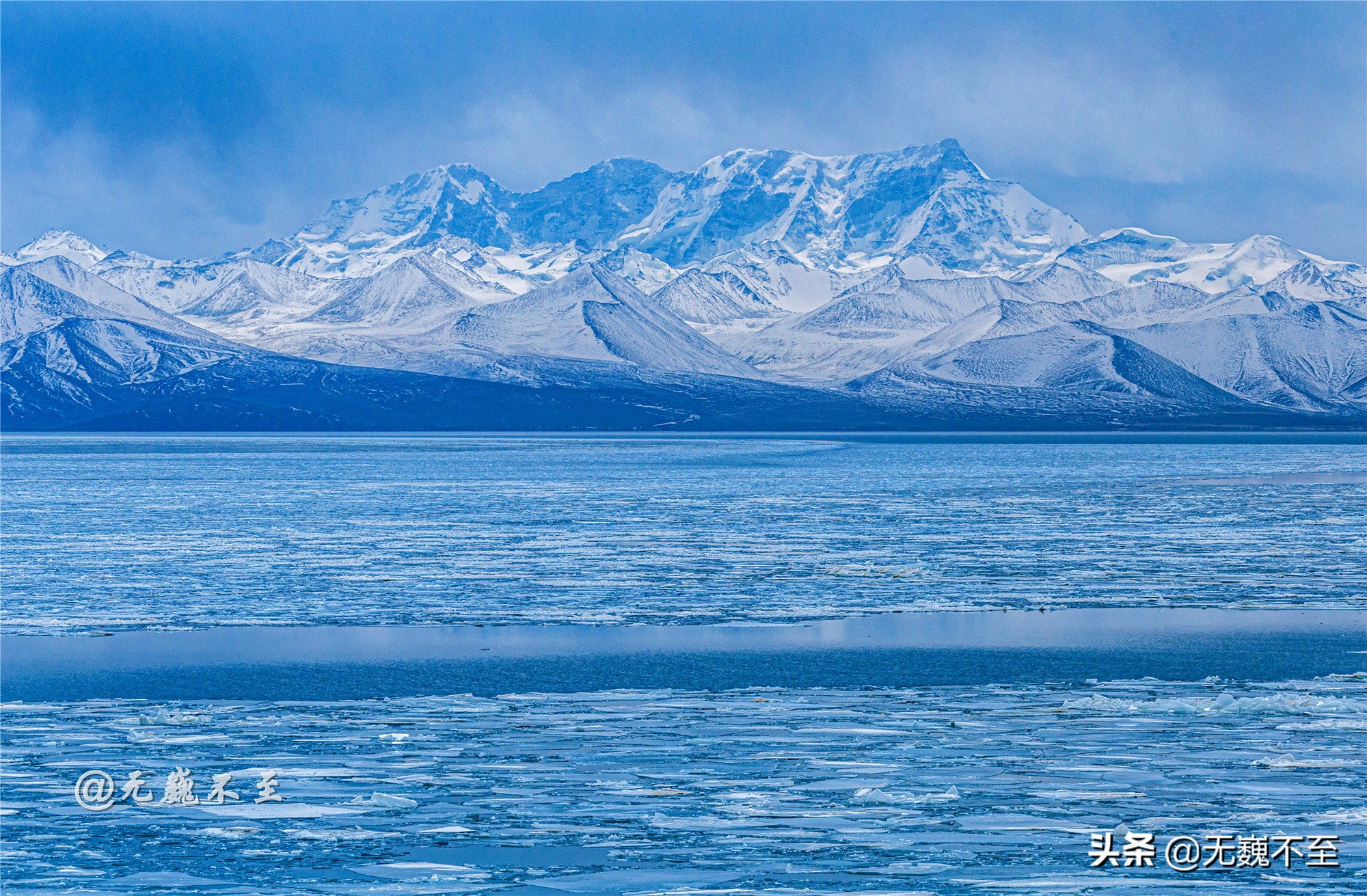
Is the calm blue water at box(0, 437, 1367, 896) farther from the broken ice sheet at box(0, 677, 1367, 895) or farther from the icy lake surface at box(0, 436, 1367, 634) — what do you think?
the icy lake surface at box(0, 436, 1367, 634)

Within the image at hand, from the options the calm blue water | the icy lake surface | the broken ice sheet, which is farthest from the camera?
the icy lake surface

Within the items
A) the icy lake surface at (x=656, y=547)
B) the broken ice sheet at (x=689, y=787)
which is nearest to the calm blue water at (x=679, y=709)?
the broken ice sheet at (x=689, y=787)

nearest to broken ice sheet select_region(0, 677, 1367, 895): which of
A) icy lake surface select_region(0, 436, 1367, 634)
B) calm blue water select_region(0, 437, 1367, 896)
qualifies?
calm blue water select_region(0, 437, 1367, 896)

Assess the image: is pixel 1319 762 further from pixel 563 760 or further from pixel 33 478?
pixel 33 478

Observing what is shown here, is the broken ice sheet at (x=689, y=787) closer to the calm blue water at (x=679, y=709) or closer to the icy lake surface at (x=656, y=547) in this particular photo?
the calm blue water at (x=679, y=709)

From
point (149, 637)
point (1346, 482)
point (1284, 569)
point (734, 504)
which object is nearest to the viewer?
point (149, 637)

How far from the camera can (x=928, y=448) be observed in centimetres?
15488

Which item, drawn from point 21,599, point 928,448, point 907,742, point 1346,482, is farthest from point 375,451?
point 907,742

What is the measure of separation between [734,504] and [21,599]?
28.7 m

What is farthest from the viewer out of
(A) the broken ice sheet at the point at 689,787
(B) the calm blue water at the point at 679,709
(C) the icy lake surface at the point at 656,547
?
(C) the icy lake surface at the point at 656,547

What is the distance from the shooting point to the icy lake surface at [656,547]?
2556 centimetres

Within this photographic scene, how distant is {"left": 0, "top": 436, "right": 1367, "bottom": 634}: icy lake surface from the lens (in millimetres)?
25562

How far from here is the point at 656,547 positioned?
35.4 meters

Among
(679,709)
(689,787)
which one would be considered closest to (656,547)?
(679,709)
